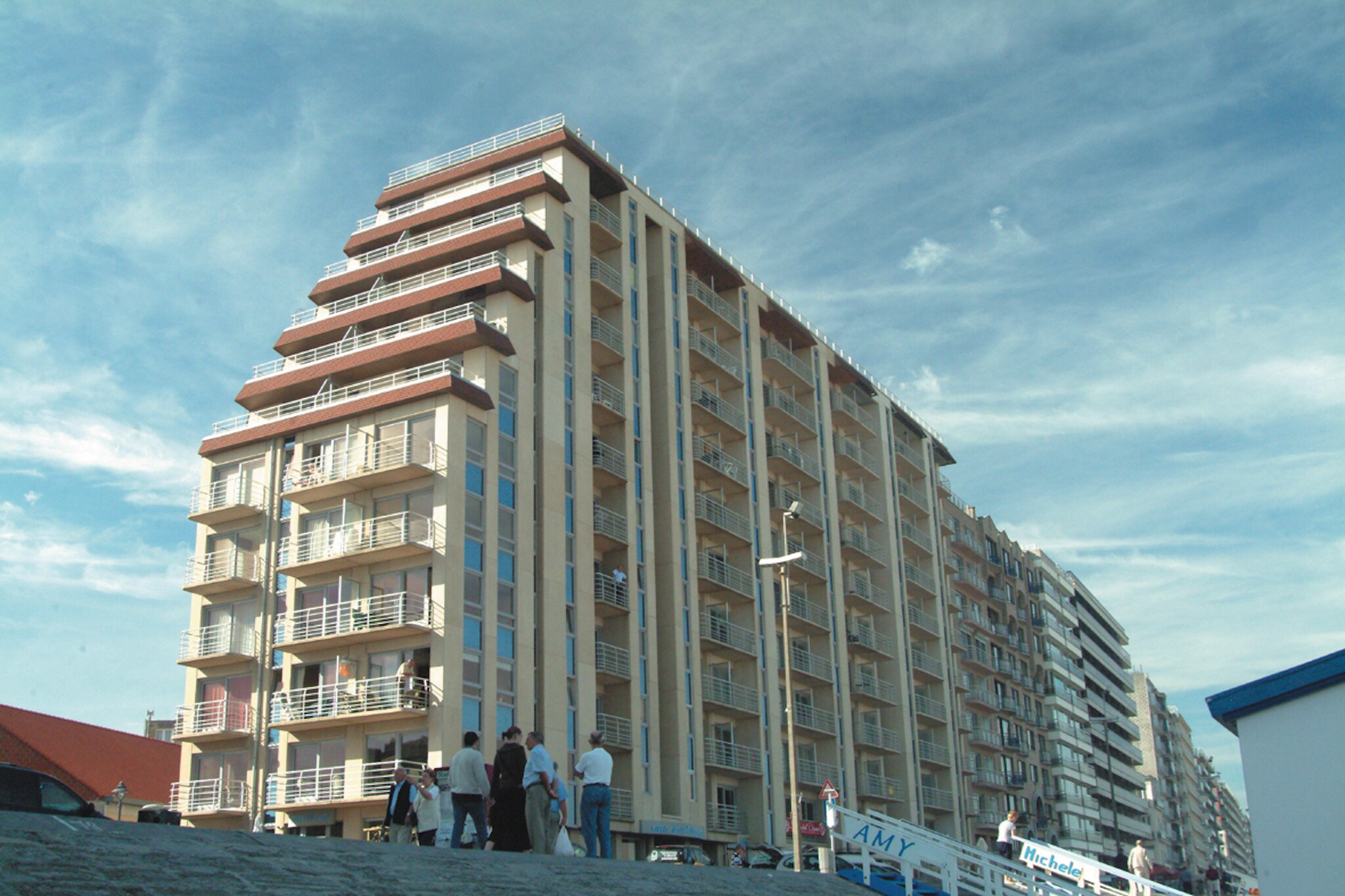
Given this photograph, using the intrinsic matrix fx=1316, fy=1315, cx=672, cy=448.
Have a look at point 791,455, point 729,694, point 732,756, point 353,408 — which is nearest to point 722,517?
point 729,694

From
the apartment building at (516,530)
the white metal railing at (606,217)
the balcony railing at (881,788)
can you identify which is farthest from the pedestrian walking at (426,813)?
the balcony railing at (881,788)

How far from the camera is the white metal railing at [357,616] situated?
115 feet

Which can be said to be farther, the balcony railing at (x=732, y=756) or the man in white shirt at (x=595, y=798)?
the balcony railing at (x=732, y=756)

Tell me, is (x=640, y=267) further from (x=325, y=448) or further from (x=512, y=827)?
(x=512, y=827)

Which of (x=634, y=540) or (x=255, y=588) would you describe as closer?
(x=255, y=588)

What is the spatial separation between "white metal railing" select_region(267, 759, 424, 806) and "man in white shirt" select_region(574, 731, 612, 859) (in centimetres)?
1771

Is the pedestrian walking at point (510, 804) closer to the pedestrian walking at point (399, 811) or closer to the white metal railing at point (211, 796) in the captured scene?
the pedestrian walking at point (399, 811)

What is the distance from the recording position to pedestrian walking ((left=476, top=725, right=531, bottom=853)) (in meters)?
16.0

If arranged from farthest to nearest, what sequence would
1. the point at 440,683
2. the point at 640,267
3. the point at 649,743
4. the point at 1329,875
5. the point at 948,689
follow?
the point at 948,689 < the point at 640,267 < the point at 649,743 < the point at 440,683 < the point at 1329,875

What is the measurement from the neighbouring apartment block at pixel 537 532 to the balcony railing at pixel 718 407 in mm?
163

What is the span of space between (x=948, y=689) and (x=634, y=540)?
3132 cm

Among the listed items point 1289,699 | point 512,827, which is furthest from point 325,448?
point 1289,699

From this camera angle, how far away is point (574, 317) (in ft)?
141

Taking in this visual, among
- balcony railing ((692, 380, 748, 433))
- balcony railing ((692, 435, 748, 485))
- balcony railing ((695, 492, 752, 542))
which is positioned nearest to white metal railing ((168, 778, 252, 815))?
balcony railing ((695, 492, 752, 542))
